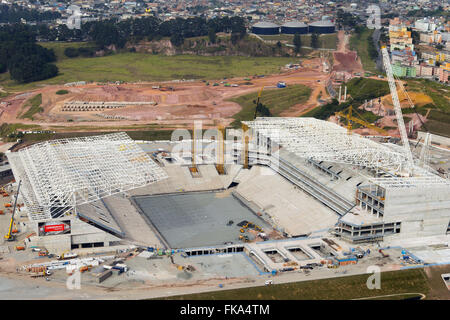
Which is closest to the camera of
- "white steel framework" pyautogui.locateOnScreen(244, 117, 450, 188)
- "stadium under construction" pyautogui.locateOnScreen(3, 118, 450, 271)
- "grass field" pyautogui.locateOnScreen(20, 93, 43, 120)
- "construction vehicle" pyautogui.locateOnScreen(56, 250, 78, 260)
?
"construction vehicle" pyautogui.locateOnScreen(56, 250, 78, 260)

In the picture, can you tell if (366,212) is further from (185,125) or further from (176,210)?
(185,125)

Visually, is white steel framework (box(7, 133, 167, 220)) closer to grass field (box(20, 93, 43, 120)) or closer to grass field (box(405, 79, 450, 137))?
grass field (box(20, 93, 43, 120))

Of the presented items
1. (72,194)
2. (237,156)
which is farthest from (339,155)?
(72,194)

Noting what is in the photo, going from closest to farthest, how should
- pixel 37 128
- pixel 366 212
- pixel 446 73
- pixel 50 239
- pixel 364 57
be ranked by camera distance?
1. pixel 50 239
2. pixel 366 212
3. pixel 37 128
4. pixel 446 73
5. pixel 364 57

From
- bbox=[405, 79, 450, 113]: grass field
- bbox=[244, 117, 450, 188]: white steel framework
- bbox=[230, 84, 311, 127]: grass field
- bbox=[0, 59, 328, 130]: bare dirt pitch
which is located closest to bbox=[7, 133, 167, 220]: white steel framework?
bbox=[244, 117, 450, 188]: white steel framework

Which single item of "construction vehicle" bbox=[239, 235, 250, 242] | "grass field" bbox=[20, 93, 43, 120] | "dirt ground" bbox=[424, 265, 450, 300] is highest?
"grass field" bbox=[20, 93, 43, 120]

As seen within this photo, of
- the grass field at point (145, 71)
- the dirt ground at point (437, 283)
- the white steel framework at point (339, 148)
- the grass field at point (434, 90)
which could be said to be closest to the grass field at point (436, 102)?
the grass field at point (434, 90)
